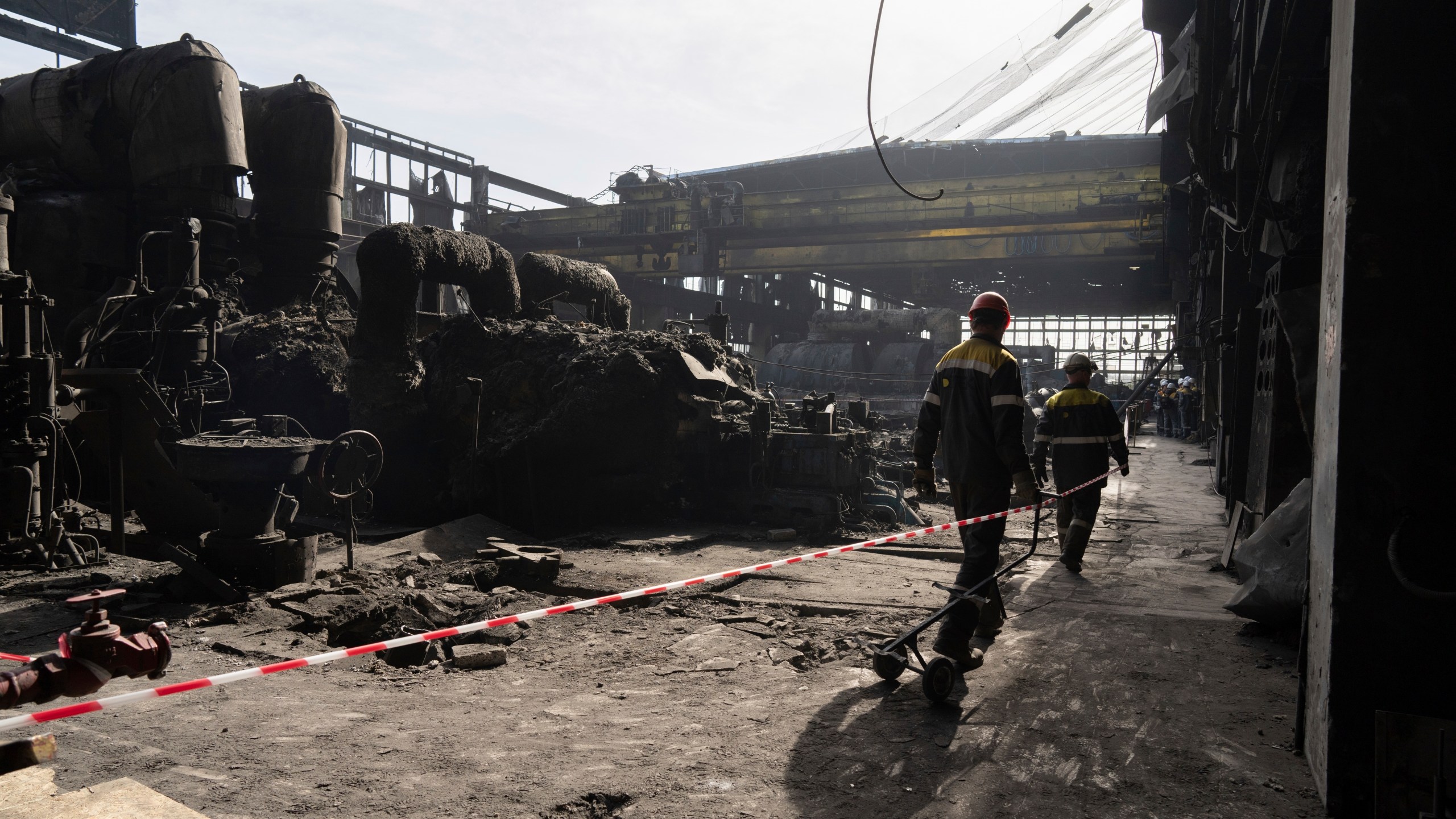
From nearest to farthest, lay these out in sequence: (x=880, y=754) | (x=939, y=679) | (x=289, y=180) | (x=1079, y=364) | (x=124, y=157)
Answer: (x=880, y=754) → (x=939, y=679) → (x=1079, y=364) → (x=124, y=157) → (x=289, y=180)

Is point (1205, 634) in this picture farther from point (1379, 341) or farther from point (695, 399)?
point (695, 399)

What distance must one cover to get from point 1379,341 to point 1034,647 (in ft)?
8.54

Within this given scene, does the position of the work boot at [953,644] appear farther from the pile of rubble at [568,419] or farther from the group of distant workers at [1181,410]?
the group of distant workers at [1181,410]

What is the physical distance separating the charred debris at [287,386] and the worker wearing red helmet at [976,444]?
133 inches

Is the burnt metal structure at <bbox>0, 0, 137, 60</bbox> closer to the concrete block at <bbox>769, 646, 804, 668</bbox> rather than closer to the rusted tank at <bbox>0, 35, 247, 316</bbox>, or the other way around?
the rusted tank at <bbox>0, 35, 247, 316</bbox>

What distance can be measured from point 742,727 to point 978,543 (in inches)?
56.0

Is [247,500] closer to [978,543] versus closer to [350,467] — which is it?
[350,467]

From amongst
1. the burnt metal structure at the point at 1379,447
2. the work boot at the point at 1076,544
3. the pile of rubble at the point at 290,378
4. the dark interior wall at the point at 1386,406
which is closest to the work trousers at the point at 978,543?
the burnt metal structure at the point at 1379,447

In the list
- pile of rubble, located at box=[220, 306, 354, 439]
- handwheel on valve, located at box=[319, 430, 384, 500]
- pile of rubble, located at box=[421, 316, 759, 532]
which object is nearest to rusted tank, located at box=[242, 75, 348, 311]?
pile of rubble, located at box=[220, 306, 354, 439]

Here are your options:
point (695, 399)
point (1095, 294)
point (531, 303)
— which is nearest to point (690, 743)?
point (695, 399)

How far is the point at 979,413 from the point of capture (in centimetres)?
421

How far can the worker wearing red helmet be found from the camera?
4.08 meters

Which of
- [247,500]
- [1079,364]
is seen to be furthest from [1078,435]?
[247,500]

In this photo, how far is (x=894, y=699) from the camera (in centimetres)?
390
